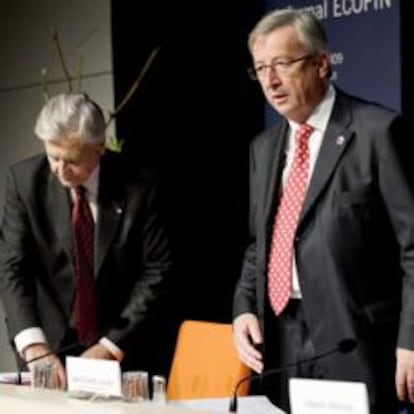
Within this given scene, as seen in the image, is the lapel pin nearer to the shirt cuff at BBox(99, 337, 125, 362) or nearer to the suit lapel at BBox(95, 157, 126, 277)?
the suit lapel at BBox(95, 157, 126, 277)

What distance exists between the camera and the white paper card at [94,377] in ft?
7.72

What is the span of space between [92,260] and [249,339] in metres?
0.60

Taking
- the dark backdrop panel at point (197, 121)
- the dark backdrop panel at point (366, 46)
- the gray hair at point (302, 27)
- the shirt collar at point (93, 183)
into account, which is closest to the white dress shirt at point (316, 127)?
the gray hair at point (302, 27)

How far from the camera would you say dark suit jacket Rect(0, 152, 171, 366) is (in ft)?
10.8

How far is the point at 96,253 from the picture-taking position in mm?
3285

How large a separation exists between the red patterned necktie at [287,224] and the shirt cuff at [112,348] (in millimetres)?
→ 557

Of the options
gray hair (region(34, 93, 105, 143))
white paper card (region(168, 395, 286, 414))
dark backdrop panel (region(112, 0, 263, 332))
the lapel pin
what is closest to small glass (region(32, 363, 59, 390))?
white paper card (region(168, 395, 286, 414))

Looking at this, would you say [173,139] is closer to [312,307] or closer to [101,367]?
[312,307]

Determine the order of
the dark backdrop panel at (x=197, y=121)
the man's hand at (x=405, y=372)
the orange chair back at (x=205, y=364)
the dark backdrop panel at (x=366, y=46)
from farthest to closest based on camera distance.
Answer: the dark backdrop panel at (x=197, y=121) < the dark backdrop panel at (x=366, y=46) < the orange chair back at (x=205, y=364) < the man's hand at (x=405, y=372)

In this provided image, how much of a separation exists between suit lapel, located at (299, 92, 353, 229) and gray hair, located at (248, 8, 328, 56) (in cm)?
18

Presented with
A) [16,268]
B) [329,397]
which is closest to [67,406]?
[329,397]

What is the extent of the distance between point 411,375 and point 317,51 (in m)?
0.81

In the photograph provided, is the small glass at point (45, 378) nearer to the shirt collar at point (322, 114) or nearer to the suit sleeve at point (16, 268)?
the suit sleeve at point (16, 268)

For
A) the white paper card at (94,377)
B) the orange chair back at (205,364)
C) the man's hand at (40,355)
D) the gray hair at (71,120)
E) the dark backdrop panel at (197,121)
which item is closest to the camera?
the white paper card at (94,377)
